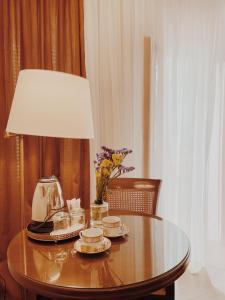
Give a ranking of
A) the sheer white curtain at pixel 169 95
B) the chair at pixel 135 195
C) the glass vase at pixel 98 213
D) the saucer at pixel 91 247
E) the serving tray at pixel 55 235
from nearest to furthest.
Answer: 1. the saucer at pixel 91 247
2. the serving tray at pixel 55 235
3. the glass vase at pixel 98 213
4. the chair at pixel 135 195
5. the sheer white curtain at pixel 169 95

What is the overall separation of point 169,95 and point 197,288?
5.51 ft

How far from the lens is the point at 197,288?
213cm

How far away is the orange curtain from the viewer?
1.86 meters

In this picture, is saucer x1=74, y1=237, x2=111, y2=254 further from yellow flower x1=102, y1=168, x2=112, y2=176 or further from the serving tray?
yellow flower x1=102, y1=168, x2=112, y2=176

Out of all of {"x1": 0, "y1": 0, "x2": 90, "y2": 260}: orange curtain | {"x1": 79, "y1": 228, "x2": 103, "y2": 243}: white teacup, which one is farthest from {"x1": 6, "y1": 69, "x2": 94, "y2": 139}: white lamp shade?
{"x1": 0, "y1": 0, "x2": 90, "y2": 260}: orange curtain

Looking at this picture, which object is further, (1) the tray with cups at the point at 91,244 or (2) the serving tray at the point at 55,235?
(2) the serving tray at the point at 55,235

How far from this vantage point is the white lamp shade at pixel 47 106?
112 centimetres

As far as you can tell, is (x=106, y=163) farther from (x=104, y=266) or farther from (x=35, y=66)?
(x=35, y=66)

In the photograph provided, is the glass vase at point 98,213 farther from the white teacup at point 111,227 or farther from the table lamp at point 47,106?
the table lamp at point 47,106

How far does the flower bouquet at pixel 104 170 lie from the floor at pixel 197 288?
4.03 feet

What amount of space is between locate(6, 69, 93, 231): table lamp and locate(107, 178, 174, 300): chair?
2.76 feet

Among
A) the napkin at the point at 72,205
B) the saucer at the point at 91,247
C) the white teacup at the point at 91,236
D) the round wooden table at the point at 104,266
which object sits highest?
the napkin at the point at 72,205

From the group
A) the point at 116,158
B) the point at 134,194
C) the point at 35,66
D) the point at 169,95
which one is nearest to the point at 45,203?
the point at 116,158

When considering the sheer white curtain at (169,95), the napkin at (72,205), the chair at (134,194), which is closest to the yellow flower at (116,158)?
the napkin at (72,205)
